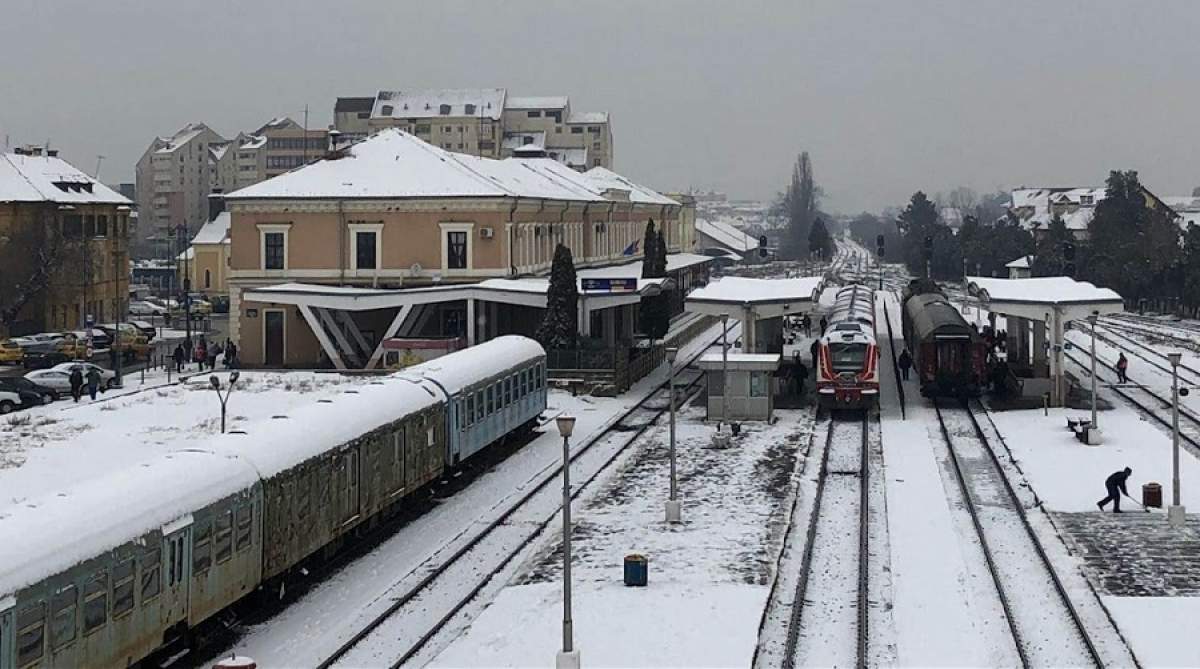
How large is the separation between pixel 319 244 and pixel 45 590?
138 feet

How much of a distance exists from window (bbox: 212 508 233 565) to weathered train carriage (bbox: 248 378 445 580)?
1127 millimetres

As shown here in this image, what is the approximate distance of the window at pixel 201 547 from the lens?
17766mm

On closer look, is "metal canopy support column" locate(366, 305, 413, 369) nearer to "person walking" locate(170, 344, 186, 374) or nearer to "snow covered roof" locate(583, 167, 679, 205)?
"person walking" locate(170, 344, 186, 374)

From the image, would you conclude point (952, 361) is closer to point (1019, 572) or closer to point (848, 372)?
point (848, 372)

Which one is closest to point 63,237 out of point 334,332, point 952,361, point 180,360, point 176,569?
point 180,360

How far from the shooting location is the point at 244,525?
1923 centimetres

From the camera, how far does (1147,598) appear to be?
70.1ft

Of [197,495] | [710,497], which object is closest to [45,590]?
[197,495]

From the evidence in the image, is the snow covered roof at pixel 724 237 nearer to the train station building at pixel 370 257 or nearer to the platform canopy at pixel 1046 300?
the train station building at pixel 370 257

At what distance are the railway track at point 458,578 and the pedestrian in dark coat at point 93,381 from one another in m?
17.7

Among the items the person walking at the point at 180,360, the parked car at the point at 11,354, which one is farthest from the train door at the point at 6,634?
the parked car at the point at 11,354

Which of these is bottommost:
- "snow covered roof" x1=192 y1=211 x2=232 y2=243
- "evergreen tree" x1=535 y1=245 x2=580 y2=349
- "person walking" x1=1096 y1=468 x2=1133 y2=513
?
"person walking" x1=1096 y1=468 x2=1133 y2=513

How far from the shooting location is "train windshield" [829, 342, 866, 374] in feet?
136

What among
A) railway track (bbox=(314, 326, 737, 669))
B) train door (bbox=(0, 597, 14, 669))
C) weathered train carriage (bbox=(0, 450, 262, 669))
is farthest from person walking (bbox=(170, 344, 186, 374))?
train door (bbox=(0, 597, 14, 669))
